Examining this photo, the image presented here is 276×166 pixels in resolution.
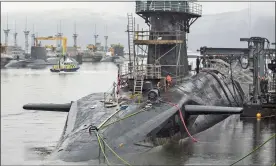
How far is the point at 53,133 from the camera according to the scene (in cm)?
2589

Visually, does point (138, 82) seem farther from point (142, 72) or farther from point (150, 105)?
point (150, 105)

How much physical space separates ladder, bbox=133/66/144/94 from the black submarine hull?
0.87 meters

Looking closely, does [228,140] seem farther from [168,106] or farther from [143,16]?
[143,16]

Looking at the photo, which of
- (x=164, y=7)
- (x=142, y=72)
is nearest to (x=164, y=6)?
(x=164, y=7)

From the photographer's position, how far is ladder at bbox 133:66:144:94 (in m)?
24.1

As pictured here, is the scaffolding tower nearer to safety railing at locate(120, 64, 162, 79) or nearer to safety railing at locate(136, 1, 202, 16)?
safety railing at locate(136, 1, 202, 16)

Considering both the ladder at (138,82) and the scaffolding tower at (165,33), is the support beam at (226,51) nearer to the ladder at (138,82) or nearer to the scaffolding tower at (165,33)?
the scaffolding tower at (165,33)

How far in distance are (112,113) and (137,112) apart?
956mm

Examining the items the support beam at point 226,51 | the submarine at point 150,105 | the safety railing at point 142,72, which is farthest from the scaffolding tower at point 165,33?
the support beam at point 226,51

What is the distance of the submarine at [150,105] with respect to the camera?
712 inches

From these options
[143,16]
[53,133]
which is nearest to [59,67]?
[143,16]

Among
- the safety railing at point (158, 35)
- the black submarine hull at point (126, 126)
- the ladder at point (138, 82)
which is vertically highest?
the safety railing at point (158, 35)

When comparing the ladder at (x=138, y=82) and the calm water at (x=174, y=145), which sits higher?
the ladder at (x=138, y=82)

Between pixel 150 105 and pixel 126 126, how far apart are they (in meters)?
2.50
